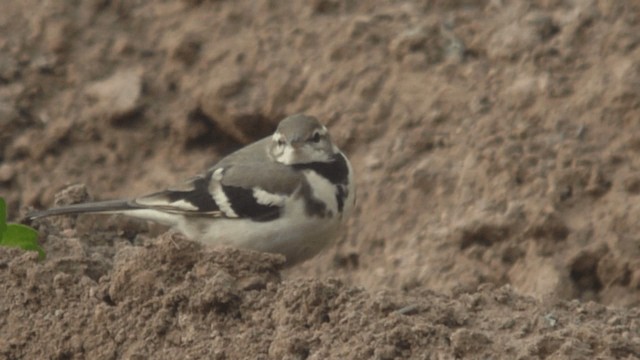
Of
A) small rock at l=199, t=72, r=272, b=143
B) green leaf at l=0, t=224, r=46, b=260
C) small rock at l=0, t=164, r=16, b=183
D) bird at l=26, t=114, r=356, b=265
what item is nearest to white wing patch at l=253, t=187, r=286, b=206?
bird at l=26, t=114, r=356, b=265

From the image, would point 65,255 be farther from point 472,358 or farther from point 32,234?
point 472,358

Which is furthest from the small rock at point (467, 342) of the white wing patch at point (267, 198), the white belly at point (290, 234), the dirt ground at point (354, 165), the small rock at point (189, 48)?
the small rock at point (189, 48)

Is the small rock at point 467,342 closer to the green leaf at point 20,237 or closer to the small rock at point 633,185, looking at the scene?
the green leaf at point 20,237

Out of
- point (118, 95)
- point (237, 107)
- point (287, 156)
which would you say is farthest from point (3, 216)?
point (118, 95)

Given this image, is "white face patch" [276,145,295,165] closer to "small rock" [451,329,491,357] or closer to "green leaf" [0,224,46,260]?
"green leaf" [0,224,46,260]

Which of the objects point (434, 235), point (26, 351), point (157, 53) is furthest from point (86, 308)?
point (157, 53)

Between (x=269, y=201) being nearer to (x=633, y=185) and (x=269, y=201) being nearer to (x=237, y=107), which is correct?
(x=633, y=185)
